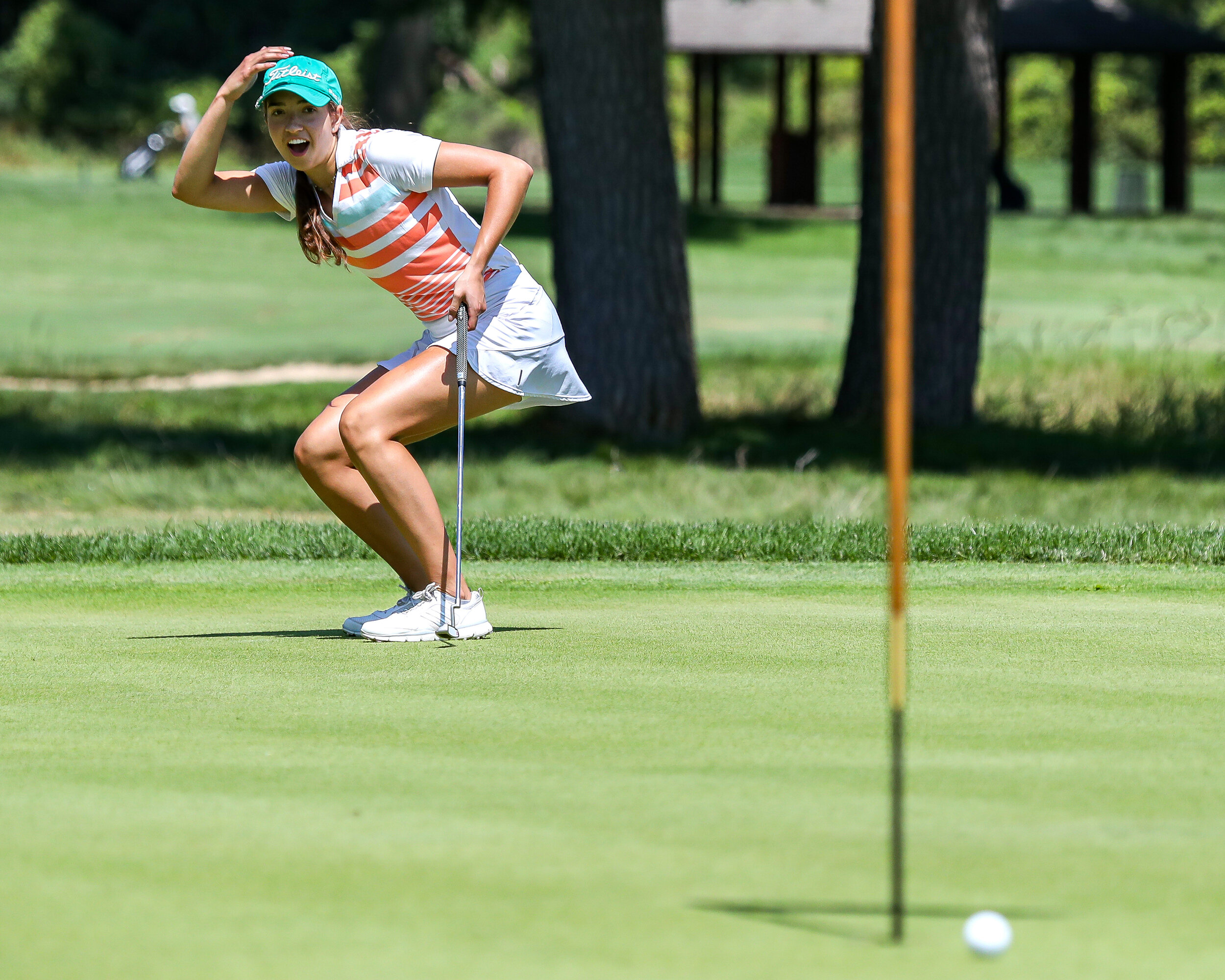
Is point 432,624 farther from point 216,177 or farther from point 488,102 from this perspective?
point 488,102

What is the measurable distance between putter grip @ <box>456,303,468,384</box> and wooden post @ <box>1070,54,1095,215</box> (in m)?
30.8

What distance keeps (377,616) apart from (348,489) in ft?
1.49

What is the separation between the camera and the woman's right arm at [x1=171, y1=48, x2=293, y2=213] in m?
5.76

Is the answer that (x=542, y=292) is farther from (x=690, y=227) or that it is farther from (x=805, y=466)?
(x=690, y=227)

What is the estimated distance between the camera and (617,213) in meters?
12.8

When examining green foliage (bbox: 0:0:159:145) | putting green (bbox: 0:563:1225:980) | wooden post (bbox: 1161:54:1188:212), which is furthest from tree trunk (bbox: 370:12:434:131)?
putting green (bbox: 0:563:1225:980)

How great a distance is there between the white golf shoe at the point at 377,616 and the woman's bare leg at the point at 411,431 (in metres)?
0.09

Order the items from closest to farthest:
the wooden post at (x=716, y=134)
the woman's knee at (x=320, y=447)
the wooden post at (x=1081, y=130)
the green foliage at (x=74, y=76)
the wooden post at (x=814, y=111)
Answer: the woman's knee at (x=320, y=447) < the wooden post at (x=1081, y=130) < the wooden post at (x=814, y=111) < the wooden post at (x=716, y=134) < the green foliage at (x=74, y=76)

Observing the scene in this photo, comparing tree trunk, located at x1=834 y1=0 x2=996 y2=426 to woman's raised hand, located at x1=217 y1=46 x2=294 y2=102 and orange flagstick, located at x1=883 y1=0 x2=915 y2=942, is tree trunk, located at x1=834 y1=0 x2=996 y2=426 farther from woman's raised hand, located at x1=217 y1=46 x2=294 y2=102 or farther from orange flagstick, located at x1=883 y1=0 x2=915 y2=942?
orange flagstick, located at x1=883 y1=0 x2=915 y2=942

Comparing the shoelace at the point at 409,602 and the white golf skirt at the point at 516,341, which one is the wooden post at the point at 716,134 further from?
the shoelace at the point at 409,602

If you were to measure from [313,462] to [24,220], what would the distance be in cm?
2652

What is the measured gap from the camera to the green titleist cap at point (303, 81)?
17.5 feet

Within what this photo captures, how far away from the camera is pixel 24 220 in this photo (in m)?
30.7

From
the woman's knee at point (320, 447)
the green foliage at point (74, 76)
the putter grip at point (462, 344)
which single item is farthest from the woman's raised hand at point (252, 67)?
the green foliage at point (74, 76)
